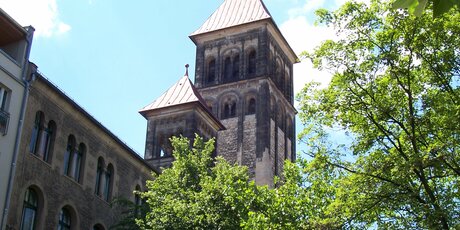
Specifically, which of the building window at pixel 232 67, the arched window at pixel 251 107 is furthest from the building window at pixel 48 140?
the building window at pixel 232 67

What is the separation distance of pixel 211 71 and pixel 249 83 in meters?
4.64

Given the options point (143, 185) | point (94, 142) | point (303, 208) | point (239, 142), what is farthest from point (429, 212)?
point (239, 142)

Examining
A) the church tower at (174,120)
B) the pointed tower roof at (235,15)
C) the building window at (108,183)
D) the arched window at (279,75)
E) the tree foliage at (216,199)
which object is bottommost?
the tree foliage at (216,199)

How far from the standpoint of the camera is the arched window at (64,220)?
23.8m

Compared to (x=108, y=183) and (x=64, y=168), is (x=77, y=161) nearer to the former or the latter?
(x=64, y=168)

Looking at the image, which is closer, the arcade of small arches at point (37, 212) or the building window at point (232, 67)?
the arcade of small arches at point (37, 212)

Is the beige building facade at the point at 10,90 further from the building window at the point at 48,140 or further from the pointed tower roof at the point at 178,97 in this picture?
the pointed tower roof at the point at 178,97

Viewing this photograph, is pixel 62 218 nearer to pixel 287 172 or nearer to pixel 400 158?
pixel 287 172

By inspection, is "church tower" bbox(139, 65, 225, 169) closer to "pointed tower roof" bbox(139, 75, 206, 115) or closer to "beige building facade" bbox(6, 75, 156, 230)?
"pointed tower roof" bbox(139, 75, 206, 115)

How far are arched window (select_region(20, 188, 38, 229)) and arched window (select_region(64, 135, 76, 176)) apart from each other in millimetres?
2087

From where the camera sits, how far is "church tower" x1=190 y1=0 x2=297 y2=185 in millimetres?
52125

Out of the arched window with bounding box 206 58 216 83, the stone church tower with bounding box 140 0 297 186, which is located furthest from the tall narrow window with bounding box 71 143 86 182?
the arched window with bounding box 206 58 216 83

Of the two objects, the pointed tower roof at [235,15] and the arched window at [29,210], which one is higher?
the pointed tower roof at [235,15]

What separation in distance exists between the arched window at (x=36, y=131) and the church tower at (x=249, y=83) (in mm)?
27987
